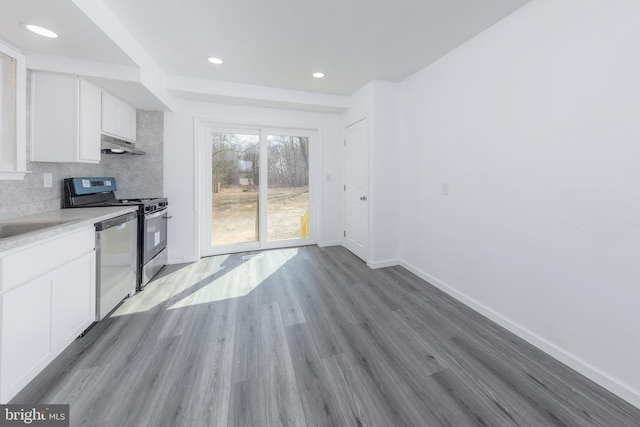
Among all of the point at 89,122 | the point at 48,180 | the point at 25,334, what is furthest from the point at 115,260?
the point at 89,122

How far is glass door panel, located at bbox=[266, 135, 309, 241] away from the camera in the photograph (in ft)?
13.5

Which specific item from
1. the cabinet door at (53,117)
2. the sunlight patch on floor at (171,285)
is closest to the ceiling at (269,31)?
the cabinet door at (53,117)

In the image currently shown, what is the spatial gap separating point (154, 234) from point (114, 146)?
1088mm

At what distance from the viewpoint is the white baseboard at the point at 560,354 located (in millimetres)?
1399

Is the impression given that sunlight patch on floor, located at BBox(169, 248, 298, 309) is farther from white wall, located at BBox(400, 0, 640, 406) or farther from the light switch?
white wall, located at BBox(400, 0, 640, 406)

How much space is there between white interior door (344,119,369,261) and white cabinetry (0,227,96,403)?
3.02 metres

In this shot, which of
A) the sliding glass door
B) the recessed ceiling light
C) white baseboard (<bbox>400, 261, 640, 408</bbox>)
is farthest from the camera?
the sliding glass door

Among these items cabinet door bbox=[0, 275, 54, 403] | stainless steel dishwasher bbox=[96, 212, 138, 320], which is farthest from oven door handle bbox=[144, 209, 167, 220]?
cabinet door bbox=[0, 275, 54, 403]

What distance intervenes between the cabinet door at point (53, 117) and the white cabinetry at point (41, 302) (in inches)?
37.1

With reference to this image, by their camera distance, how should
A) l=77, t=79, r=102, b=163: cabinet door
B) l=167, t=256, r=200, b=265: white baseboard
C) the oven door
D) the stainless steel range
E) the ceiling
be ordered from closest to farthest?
1. the ceiling
2. l=77, t=79, r=102, b=163: cabinet door
3. the stainless steel range
4. the oven door
5. l=167, t=256, r=200, b=265: white baseboard

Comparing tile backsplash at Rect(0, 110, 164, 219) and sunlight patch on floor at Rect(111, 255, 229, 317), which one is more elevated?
tile backsplash at Rect(0, 110, 164, 219)

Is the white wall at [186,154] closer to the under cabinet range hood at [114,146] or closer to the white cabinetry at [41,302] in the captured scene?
the under cabinet range hood at [114,146]

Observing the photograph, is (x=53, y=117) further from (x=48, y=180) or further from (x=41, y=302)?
(x=41, y=302)

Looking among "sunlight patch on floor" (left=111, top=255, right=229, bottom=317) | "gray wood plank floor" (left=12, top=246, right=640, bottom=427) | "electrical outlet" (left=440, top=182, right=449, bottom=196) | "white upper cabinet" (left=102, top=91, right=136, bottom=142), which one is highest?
"white upper cabinet" (left=102, top=91, right=136, bottom=142)
